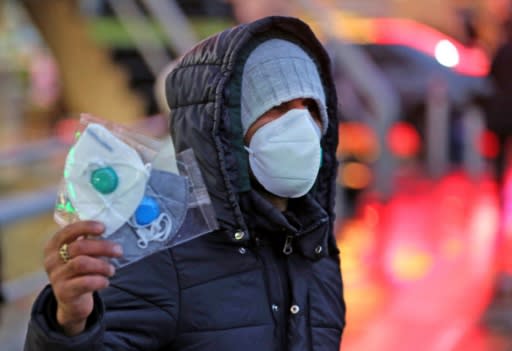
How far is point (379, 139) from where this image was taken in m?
8.59

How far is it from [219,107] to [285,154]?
0.57 feet

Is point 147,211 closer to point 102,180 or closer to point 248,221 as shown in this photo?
point 102,180

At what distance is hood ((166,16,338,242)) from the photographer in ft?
6.12

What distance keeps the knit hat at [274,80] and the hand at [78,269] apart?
0.55 metres

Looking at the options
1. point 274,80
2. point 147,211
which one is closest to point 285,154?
point 274,80

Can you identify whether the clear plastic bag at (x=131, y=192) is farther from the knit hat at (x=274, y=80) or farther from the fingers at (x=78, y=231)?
the knit hat at (x=274, y=80)

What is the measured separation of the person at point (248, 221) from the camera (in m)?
1.75

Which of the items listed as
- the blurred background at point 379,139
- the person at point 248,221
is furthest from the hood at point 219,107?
the blurred background at point 379,139

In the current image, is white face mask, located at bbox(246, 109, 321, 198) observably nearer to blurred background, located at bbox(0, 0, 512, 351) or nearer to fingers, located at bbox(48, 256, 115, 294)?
fingers, located at bbox(48, 256, 115, 294)

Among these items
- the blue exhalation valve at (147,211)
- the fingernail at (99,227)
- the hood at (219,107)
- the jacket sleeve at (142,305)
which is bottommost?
the jacket sleeve at (142,305)

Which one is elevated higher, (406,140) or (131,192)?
(406,140)

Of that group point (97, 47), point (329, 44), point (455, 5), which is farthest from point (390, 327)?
point (455, 5)

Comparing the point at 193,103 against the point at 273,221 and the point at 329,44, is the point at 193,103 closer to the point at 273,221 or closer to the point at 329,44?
the point at 273,221

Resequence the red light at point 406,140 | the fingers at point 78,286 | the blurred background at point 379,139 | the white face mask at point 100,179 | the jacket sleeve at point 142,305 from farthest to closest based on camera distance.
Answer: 1. the red light at point 406,140
2. the blurred background at point 379,139
3. the jacket sleeve at point 142,305
4. the white face mask at point 100,179
5. the fingers at point 78,286
